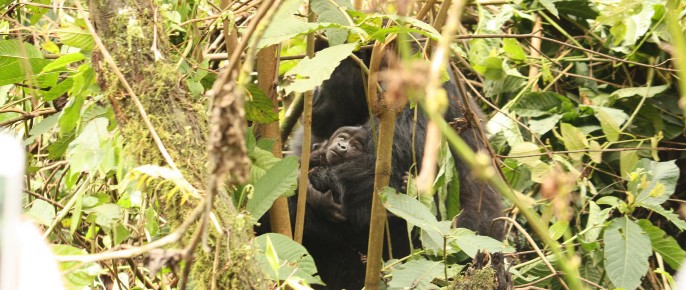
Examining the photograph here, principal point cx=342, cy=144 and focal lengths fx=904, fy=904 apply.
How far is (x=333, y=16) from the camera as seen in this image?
6.62 ft

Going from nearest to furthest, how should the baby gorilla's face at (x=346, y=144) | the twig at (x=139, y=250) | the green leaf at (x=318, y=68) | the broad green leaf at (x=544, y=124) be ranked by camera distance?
the twig at (x=139, y=250) → the green leaf at (x=318, y=68) → the baby gorilla's face at (x=346, y=144) → the broad green leaf at (x=544, y=124)

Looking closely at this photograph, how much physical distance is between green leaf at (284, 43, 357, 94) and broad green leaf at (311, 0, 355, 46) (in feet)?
0.55

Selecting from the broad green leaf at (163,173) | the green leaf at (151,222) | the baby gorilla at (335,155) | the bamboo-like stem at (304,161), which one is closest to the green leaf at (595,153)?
the baby gorilla at (335,155)

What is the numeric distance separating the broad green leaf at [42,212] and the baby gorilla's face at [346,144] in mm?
1092

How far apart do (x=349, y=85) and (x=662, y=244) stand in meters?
1.33

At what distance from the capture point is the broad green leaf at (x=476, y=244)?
2072 millimetres

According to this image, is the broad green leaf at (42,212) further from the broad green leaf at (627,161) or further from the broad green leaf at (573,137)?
the broad green leaf at (627,161)

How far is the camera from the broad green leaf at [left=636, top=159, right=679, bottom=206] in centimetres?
286

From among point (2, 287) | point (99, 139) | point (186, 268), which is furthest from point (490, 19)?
point (2, 287)

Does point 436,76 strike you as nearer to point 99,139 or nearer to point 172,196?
point 172,196

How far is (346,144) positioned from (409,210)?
121 cm

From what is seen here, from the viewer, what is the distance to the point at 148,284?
258cm

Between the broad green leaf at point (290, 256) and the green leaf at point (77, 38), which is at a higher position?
the green leaf at point (77, 38)

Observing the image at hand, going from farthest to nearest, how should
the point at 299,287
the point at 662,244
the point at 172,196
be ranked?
the point at 662,244 → the point at 172,196 → the point at 299,287
